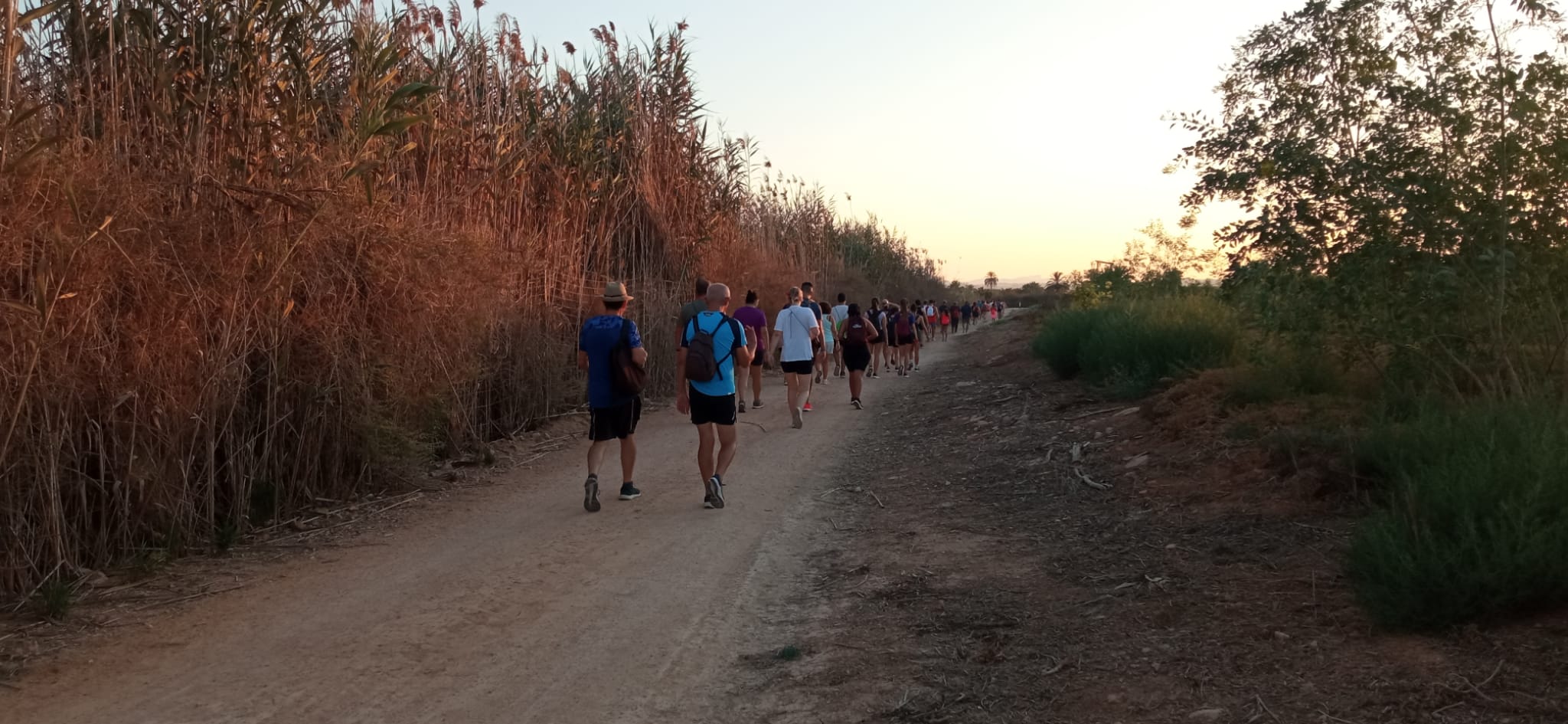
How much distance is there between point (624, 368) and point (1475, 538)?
5.43m

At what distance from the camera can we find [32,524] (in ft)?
18.0

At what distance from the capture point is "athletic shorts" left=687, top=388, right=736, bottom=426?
8.02m

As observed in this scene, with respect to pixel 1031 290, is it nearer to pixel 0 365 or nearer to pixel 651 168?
pixel 651 168

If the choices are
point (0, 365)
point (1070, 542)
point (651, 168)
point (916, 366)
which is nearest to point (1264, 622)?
point (1070, 542)

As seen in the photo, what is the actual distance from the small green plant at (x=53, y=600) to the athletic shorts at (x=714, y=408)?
13.4 feet

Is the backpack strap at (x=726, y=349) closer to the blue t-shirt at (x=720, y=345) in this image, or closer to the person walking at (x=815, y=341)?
the blue t-shirt at (x=720, y=345)

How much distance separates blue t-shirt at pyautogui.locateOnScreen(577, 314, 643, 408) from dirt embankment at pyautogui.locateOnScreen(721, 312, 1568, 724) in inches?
71.0

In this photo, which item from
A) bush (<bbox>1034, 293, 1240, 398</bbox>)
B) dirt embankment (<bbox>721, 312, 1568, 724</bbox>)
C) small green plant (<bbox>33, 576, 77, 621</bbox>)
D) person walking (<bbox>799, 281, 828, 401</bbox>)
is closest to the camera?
dirt embankment (<bbox>721, 312, 1568, 724</bbox>)

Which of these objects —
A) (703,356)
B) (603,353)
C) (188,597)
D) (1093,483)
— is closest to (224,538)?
(188,597)

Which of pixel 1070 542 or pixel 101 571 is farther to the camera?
pixel 1070 542

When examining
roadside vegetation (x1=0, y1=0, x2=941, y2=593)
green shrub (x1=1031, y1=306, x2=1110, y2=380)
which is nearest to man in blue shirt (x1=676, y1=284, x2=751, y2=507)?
roadside vegetation (x1=0, y1=0, x2=941, y2=593)

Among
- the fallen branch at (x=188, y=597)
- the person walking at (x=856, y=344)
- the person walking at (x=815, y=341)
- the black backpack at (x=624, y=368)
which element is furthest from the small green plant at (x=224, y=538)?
the person walking at (x=856, y=344)

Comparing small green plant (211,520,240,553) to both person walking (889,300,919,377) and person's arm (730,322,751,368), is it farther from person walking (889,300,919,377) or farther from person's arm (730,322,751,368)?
person walking (889,300,919,377)

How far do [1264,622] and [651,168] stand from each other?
1280cm
